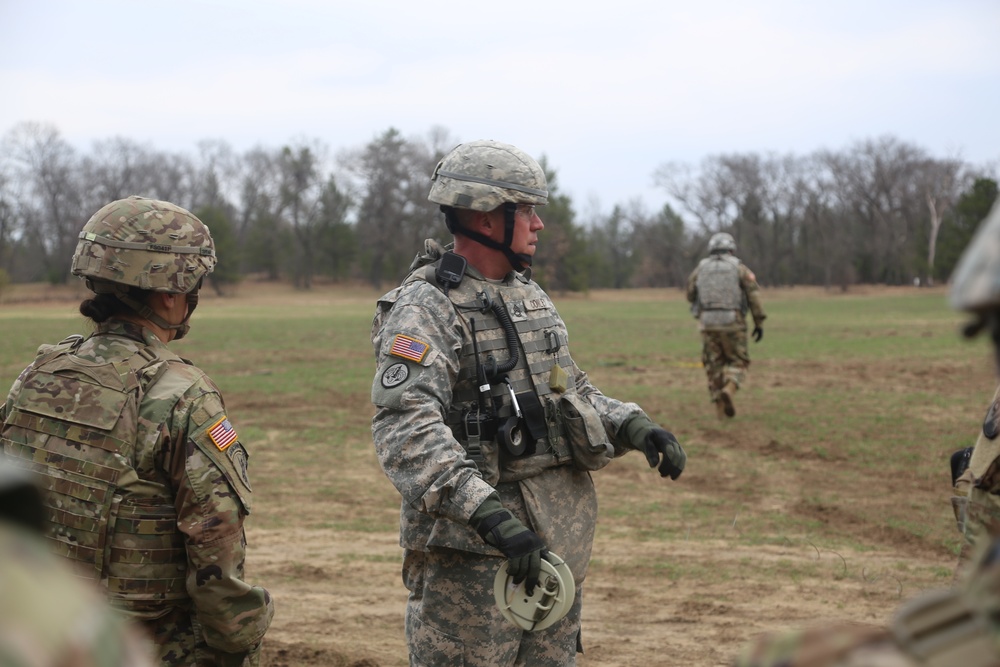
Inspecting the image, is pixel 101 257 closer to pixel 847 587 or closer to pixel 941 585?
pixel 847 587

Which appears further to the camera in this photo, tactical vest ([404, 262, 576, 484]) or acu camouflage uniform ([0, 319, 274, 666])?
tactical vest ([404, 262, 576, 484])

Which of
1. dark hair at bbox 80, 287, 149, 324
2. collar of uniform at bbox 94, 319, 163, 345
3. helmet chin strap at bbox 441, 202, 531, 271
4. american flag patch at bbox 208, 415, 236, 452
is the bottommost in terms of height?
american flag patch at bbox 208, 415, 236, 452

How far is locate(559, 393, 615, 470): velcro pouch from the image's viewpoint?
373cm

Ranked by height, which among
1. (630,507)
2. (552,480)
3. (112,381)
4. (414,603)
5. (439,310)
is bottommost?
(630,507)

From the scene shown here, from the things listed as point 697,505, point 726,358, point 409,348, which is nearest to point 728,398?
point 726,358

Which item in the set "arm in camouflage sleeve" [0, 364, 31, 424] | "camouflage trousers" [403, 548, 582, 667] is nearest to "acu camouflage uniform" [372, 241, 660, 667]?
"camouflage trousers" [403, 548, 582, 667]

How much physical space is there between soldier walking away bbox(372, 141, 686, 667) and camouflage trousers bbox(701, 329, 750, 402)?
964 cm

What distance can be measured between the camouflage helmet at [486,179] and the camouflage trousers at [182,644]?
5.80 feet

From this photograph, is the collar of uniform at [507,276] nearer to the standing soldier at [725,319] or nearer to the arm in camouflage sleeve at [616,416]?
the arm in camouflage sleeve at [616,416]

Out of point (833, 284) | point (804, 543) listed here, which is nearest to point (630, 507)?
point (804, 543)

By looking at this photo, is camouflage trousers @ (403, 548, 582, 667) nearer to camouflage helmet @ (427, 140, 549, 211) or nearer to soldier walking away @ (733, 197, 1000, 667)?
camouflage helmet @ (427, 140, 549, 211)

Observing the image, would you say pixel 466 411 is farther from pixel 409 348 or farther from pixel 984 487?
pixel 984 487

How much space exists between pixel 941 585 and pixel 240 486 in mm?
5383

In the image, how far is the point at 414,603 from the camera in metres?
3.73
